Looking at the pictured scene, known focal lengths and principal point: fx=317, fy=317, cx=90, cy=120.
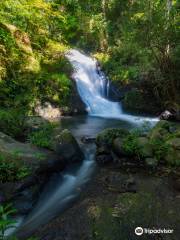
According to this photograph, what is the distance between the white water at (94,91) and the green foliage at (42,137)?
491 cm

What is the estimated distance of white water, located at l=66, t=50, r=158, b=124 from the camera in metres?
15.1

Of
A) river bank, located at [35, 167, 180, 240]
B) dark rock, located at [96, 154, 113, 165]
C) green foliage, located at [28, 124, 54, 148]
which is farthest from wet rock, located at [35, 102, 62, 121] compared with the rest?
river bank, located at [35, 167, 180, 240]

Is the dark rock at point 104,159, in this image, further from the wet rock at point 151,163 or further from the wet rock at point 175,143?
the wet rock at point 175,143

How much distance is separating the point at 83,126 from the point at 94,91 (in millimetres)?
4857

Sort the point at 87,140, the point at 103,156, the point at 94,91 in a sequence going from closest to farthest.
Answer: the point at 103,156
the point at 87,140
the point at 94,91

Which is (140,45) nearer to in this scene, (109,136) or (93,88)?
(109,136)

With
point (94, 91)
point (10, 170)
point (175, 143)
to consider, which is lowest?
point (10, 170)

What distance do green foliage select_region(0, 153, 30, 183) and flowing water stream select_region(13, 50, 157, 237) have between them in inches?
24.2

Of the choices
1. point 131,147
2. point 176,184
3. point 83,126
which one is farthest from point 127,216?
point 83,126

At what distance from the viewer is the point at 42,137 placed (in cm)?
857

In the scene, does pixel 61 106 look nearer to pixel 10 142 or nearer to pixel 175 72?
pixel 175 72

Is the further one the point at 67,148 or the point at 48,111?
the point at 48,111

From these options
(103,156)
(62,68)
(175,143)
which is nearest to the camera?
(175,143)

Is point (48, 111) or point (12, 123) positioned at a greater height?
point (12, 123)
